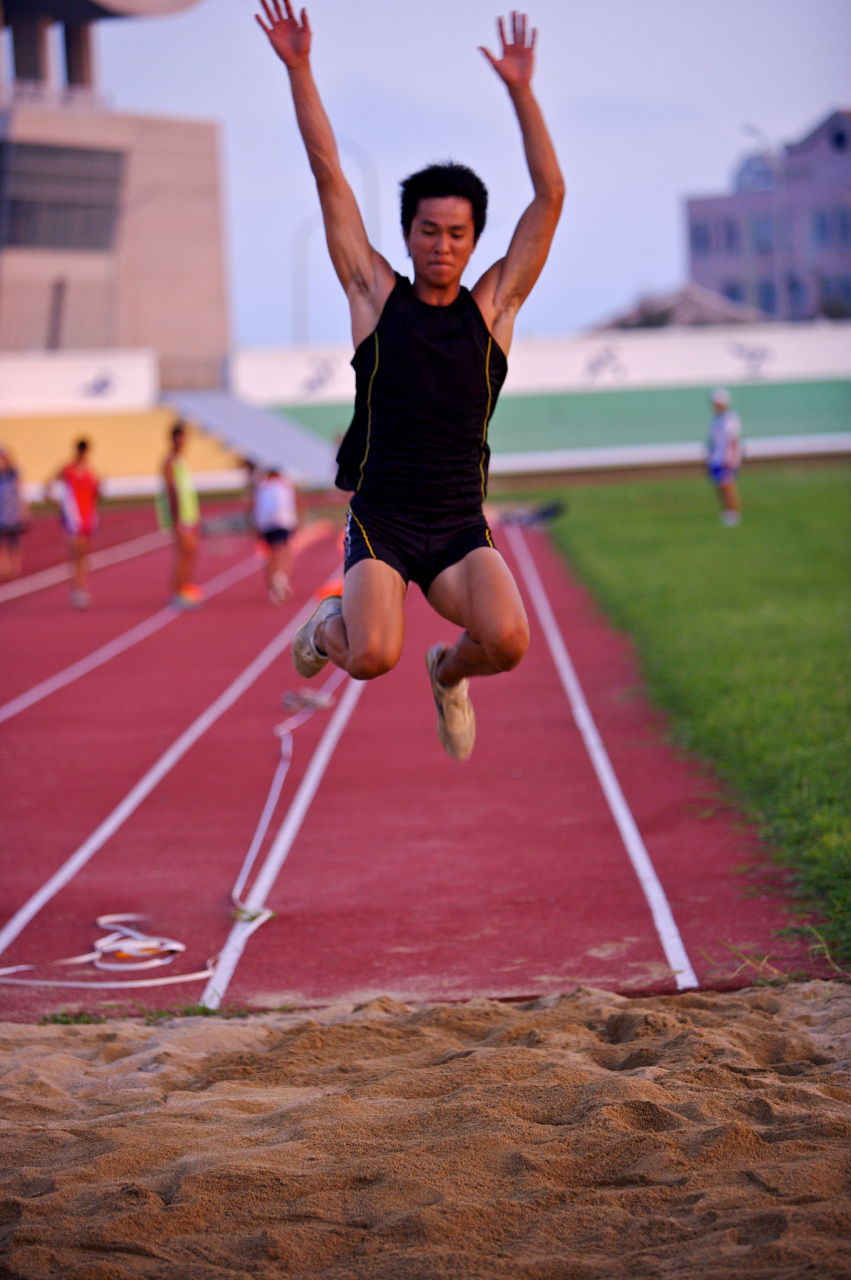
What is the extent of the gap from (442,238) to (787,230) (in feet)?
165

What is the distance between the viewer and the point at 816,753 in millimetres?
7383

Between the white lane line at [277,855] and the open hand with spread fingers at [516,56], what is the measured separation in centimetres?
338

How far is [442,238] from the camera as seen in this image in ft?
12.6

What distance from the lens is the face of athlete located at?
12.6ft

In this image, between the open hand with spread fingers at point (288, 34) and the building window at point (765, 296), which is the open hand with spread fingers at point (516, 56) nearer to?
the open hand with spread fingers at point (288, 34)

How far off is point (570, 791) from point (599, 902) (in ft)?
5.85

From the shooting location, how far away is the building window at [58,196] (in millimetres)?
43812

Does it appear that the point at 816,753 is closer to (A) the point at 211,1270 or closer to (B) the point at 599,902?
(B) the point at 599,902

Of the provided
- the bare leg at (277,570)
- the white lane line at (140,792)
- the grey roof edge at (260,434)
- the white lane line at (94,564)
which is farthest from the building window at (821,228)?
the white lane line at (140,792)

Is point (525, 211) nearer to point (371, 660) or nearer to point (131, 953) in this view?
point (371, 660)

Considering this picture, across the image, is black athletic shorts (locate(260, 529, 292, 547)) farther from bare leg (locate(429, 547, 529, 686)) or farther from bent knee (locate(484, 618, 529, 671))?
bent knee (locate(484, 618, 529, 671))

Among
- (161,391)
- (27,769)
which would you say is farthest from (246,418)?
(27,769)

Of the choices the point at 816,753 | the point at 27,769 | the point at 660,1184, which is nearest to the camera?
the point at 660,1184

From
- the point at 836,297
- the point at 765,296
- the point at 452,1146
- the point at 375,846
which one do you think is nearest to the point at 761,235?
the point at 836,297
